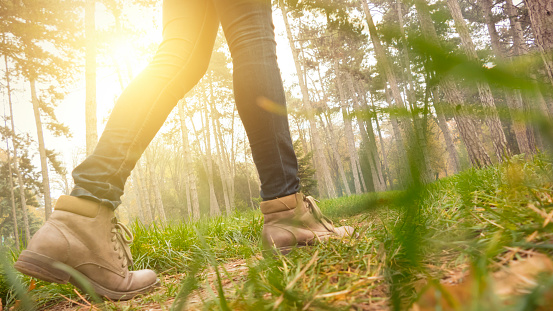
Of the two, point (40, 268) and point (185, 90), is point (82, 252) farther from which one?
point (185, 90)

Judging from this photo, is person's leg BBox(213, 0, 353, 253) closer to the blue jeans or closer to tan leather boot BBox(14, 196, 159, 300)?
the blue jeans

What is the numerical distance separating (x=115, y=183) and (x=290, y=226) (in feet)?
2.36

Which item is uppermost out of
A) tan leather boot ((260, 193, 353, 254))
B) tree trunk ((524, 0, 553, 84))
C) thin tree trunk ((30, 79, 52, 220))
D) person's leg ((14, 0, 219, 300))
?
thin tree trunk ((30, 79, 52, 220))

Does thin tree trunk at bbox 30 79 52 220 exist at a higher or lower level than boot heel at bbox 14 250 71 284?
higher

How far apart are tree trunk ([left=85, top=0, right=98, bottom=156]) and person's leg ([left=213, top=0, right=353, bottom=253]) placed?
8793 mm

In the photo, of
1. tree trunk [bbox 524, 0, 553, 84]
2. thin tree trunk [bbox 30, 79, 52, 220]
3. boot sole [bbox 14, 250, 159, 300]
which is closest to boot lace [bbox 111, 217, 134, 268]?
boot sole [bbox 14, 250, 159, 300]

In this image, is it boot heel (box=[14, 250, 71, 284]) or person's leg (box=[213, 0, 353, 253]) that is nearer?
boot heel (box=[14, 250, 71, 284])

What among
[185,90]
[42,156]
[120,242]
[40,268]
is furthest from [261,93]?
[42,156]

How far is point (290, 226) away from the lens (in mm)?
1173

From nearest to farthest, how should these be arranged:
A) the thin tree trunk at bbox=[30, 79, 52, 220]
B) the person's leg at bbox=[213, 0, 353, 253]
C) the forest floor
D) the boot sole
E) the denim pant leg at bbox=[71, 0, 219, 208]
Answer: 1. the forest floor
2. the boot sole
3. the denim pant leg at bbox=[71, 0, 219, 208]
4. the person's leg at bbox=[213, 0, 353, 253]
5. the thin tree trunk at bbox=[30, 79, 52, 220]

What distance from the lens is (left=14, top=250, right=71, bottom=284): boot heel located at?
101 cm

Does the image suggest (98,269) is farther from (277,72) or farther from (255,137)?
(277,72)

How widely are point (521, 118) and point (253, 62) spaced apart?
3.55 ft

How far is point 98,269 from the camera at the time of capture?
113 cm
